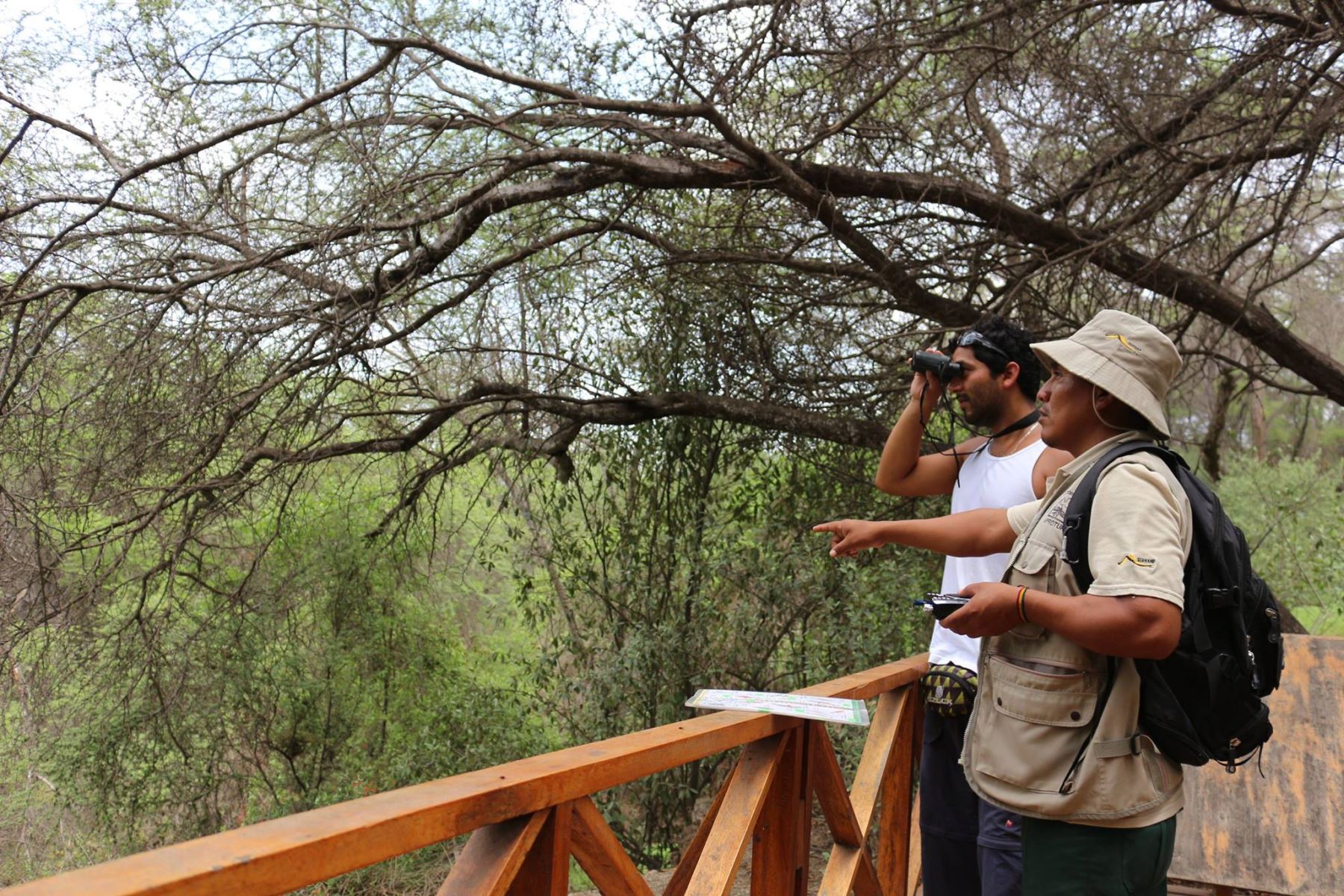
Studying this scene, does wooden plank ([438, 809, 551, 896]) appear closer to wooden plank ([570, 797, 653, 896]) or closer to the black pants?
wooden plank ([570, 797, 653, 896])

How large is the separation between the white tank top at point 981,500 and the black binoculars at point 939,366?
218 millimetres

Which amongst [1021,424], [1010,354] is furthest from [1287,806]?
[1010,354]

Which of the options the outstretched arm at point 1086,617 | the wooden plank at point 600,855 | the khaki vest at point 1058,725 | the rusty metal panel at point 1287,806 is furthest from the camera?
the rusty metal panel at point 1287,806

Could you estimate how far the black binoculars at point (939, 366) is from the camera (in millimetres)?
2773

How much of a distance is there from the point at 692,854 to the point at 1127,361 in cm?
136

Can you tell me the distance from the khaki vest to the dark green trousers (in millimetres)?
34

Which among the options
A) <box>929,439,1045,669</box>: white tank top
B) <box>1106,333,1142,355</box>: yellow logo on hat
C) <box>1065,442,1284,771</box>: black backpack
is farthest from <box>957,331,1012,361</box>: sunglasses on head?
<box>1065,442,1284,771</box>: black backpack

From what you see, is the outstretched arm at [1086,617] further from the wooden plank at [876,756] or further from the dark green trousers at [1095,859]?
the wooden plank at [876,756]

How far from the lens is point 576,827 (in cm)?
154

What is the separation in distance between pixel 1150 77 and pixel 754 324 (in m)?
2.84

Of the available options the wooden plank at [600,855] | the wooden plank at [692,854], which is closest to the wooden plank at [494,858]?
the wooden plank at [600,855]

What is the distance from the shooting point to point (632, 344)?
7.95 metres

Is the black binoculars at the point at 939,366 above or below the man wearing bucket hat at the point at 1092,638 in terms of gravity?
above

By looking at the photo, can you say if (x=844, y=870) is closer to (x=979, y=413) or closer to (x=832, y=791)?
(x=832, y=791)
